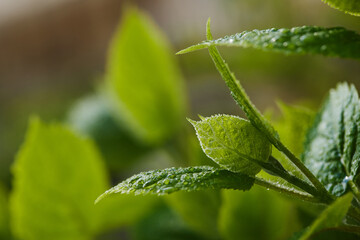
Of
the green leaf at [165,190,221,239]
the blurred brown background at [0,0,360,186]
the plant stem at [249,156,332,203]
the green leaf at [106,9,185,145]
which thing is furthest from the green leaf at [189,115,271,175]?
the blurred brown background at [0,0,360,186]

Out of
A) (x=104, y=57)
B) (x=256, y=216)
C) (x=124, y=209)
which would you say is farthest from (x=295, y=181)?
(x=104, y=57)

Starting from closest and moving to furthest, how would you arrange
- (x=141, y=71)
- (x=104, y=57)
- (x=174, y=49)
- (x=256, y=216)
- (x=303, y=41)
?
1. (x=303, y=41)
2. (x=256, y=216)
3. (x=141, y=71)
4. (x=174, y=49)
5. (x=104, y=57)

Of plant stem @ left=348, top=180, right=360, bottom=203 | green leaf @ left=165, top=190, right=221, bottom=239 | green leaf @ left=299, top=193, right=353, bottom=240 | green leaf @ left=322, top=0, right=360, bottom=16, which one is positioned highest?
green leaf @ left=322, top=0, right=360, bottom=16

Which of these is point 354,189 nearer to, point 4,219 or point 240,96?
point 240,96

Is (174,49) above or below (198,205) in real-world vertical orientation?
above

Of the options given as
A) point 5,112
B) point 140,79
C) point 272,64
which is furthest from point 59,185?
point 5,112

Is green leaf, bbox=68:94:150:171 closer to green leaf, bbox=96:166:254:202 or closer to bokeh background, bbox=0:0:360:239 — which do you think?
bokeh background, bbox=0:0:360:239
